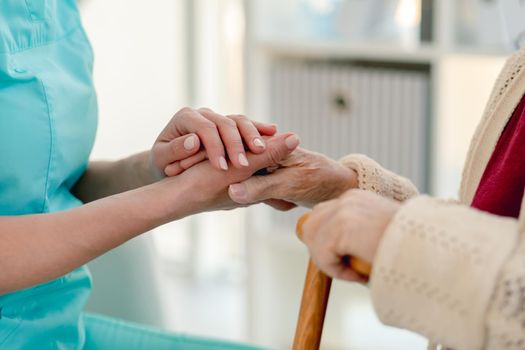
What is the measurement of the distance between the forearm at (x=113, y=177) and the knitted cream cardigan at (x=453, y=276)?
0.52 metres

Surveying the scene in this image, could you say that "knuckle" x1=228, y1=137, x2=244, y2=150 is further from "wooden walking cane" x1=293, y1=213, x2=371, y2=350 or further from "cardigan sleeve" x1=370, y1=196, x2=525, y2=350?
"cardigan sleeve" x1=370, y1=196, x2=525, y2=350

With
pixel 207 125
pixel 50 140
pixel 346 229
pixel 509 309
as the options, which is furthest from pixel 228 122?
pixel 509 309

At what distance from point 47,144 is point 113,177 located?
194mm

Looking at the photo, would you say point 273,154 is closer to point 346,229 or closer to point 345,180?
point 345,180

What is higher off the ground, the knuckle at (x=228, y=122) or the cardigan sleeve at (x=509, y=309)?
the knuckle at (x=228, y=122)

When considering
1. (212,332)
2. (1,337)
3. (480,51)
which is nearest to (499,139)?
(1,337)

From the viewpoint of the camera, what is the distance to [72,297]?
4.24ft

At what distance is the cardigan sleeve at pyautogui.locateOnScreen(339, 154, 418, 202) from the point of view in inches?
49.4

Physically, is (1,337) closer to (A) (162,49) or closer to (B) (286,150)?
(B) (286,150)

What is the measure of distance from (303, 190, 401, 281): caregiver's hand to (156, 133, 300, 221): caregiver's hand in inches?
9.6

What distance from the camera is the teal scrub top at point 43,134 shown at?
1156mm

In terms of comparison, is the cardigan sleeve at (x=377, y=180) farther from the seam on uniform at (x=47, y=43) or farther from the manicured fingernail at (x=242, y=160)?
the seam on uniform at (x=47, y=43)

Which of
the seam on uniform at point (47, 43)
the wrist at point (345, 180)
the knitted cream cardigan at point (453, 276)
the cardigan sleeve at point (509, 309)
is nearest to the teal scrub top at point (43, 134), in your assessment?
the seam on uniform at point (47, 43)

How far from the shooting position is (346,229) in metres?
0.90
